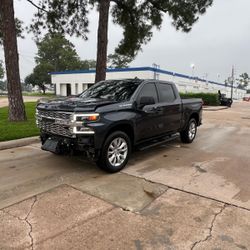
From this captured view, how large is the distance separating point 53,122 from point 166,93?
309 cm

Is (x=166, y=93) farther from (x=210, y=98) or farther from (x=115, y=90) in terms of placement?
(x=210, y=98)

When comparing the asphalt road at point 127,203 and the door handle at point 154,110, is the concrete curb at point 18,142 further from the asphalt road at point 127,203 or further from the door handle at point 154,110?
the door handle at point 154,110

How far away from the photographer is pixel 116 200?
3709mm

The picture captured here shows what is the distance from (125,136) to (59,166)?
1532 millimetres

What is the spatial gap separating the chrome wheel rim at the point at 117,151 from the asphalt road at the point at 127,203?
242mm

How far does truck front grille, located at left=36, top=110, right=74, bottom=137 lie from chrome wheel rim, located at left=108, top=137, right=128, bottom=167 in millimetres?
825

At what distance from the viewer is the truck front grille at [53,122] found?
4570mm

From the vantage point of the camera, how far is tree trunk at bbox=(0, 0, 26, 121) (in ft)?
29.3

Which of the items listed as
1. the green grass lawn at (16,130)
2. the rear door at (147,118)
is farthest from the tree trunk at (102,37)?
the rear door at (147,118)

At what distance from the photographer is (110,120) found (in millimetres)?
4617

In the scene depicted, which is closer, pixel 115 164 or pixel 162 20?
pixel 115 164

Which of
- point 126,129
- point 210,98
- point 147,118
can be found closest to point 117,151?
point 126,129

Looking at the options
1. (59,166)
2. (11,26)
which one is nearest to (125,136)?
(59,166)

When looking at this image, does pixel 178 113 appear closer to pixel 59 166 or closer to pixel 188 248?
pixel 59 166
